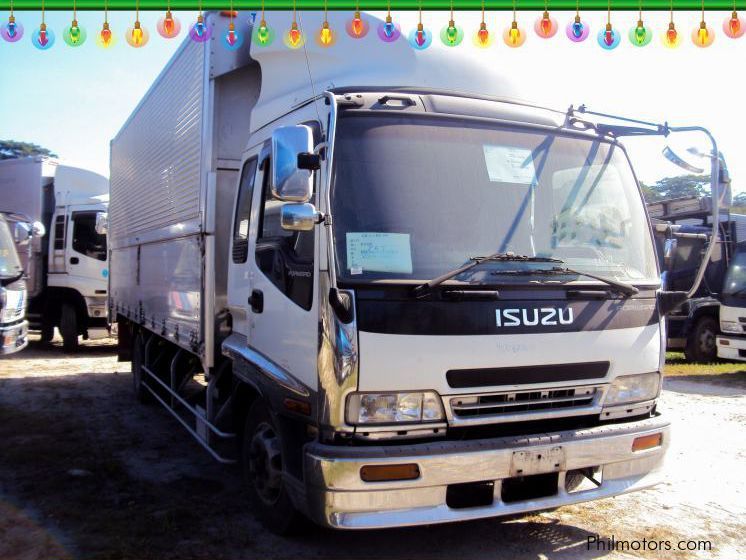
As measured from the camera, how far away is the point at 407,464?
329cm

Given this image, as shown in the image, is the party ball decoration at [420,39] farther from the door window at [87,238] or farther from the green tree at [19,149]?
the green tree at [19,149]

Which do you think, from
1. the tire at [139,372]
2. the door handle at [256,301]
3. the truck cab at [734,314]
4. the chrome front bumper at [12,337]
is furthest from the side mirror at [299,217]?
the truck cab at [734,314]

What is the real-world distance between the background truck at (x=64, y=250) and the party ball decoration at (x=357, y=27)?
417 inches

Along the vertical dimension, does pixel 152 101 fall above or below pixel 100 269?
above

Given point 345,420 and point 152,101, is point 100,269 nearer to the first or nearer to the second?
point 152,101

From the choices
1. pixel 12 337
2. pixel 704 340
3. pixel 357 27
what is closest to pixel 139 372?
pixel 12 337

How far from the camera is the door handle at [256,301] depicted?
4.26 metres

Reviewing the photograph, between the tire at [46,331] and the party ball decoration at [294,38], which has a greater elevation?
the party ball decoration at [294,38]

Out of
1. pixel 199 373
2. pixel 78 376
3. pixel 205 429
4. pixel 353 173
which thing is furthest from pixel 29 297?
pixel 353 173

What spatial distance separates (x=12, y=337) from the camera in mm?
8516

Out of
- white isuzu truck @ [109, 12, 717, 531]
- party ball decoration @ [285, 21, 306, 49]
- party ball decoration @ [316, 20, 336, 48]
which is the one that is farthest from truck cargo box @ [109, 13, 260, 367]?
party ball decoration @ [316, 20, 336, 48]

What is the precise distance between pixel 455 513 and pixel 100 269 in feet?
39.0

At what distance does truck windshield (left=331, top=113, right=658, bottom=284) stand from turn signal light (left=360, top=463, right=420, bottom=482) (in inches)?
36.3

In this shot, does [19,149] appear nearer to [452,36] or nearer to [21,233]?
[21,233]
